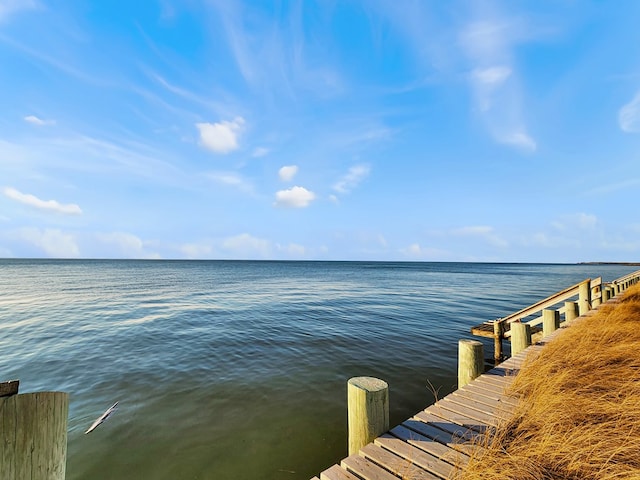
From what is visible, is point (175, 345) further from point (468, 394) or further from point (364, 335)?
point (468, 394)

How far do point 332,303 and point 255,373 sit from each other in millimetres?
13776

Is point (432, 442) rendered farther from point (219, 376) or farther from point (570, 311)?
point (570, 311)

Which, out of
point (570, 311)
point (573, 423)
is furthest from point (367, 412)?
point (570, 311)

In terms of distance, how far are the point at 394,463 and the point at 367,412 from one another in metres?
0.58

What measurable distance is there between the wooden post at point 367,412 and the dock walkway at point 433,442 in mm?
127

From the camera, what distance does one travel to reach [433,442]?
11.9ft

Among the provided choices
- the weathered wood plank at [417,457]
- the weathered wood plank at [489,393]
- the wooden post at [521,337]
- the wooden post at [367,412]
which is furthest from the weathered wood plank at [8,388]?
the wooden post at [521,337]

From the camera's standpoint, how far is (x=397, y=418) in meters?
6.50

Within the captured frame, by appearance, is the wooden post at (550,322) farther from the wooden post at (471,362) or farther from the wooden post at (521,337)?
the wooden post at (471,362)

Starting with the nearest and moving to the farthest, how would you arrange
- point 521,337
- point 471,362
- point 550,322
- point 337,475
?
1. point 337,475
2. point 471,362
3. point 521,337
4. point 550,322

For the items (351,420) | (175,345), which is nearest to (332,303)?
(175,345)

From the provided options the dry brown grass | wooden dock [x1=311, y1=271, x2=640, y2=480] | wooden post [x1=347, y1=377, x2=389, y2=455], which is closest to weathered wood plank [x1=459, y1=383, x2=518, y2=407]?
wooden dock [x1=311, y1=271, x2=640, y2=480]

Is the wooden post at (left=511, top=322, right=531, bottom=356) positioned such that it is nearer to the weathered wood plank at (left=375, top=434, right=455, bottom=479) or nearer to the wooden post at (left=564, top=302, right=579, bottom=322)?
the wooden post at (left=564, top=302, right=579, bottom=322)

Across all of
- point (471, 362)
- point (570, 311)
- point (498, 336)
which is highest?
point (570, 311)
